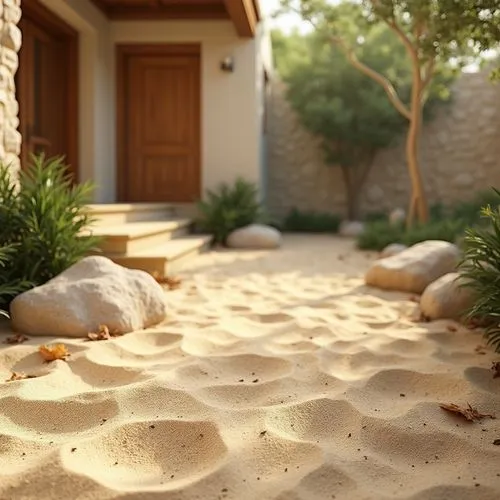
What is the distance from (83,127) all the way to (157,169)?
1.21m

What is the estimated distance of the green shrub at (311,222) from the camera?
976 centimetres

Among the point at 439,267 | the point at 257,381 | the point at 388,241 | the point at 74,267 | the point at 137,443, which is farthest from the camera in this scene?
the point at 388,241

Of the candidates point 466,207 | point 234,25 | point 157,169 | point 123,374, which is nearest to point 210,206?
point 157,169

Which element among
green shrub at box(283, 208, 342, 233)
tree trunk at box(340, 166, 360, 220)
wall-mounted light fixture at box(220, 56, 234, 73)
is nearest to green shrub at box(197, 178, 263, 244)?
wall-mounted light fixture at box(220, 56, 234, 73)

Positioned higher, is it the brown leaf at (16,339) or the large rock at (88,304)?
the large rock at (88,304)

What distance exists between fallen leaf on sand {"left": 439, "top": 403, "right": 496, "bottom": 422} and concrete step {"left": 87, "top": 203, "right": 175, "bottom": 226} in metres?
3.15

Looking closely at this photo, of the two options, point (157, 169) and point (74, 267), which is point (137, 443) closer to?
point (74, 267)

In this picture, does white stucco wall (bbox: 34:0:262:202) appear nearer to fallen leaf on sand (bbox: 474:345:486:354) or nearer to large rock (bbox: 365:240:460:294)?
large rock (bbox: 365:240:460:294)

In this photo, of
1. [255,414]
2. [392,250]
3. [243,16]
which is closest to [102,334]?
[255,414]

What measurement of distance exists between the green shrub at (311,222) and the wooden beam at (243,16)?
3.33m

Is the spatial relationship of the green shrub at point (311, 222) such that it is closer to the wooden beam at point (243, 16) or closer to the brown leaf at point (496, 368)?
the wooden beam at point (243, 16)

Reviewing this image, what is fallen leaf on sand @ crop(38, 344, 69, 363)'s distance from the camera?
7.71 feet

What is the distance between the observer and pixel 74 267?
306cm

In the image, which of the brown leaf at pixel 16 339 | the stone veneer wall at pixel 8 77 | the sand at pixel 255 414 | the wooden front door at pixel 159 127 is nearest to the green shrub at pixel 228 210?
the wooden front door at pixel 159 127
